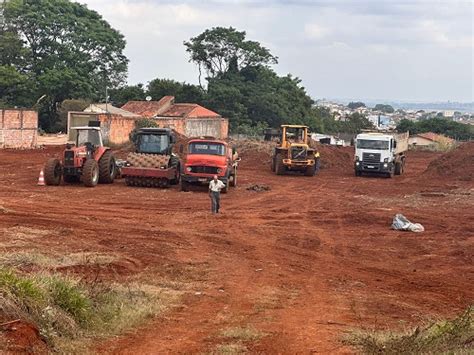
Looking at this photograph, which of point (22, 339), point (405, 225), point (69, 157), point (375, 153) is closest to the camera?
point (22, 339)

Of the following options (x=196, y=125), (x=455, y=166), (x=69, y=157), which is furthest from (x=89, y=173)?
(x=196, y=125)

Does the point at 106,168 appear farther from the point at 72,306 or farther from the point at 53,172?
the point at 72,306

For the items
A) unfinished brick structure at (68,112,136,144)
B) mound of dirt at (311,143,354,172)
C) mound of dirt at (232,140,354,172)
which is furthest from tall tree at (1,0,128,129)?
mound of dirt at (311,143,354,172)

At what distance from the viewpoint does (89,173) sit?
88.3 ft

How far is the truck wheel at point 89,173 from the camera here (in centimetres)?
2692

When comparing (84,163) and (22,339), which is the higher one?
(84,163)

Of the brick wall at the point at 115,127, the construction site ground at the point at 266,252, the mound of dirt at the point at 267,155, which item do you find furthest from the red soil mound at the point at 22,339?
the brick wall at the point at 115,127

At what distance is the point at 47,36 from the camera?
206 feet

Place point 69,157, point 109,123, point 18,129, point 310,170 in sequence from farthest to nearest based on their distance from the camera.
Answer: point 18,129, point 109,123, point 310,170, point 69,157

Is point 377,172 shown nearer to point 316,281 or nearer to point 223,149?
point 223,149

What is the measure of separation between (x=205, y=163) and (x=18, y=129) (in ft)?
74.6

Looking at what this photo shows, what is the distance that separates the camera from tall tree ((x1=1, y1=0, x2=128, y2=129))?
60.6 m

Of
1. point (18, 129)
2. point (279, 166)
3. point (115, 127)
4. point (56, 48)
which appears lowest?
point (279, 166)

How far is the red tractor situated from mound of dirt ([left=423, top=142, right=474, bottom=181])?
61.8 feet
